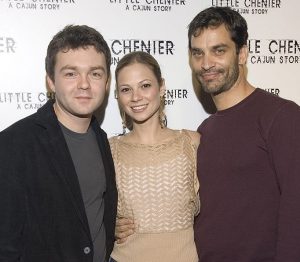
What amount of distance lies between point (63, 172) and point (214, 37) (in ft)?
3.04

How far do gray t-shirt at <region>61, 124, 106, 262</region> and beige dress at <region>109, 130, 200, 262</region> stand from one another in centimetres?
12

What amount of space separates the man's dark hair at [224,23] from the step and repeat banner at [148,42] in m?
0.41

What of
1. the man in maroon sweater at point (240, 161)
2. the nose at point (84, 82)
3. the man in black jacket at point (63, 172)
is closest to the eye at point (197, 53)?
the man in maroon sweater at point (240, 161)

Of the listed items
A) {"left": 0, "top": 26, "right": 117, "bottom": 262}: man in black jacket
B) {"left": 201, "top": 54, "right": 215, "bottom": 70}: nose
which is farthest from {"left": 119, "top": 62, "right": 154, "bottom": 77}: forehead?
{"left": 201, "top": 54, "right": 215, "bottom": 70}: nose

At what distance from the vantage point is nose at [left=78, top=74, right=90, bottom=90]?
1.57 m

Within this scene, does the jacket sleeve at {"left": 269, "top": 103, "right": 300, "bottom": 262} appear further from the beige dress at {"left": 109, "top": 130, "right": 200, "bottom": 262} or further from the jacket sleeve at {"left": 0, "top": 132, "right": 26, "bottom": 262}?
the jacket sleeve at {"left": 0, "top": 132, "right": 26, "bottom": 262}

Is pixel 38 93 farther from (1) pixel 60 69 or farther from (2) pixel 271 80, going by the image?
(2) pixel 271 80

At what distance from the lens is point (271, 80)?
7.83ft

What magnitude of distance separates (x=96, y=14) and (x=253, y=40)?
96 cm

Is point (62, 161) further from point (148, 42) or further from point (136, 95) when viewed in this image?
point (148, 42)

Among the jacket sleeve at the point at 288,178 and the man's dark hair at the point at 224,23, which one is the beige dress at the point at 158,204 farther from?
the man's dark hair at the point at 224,23

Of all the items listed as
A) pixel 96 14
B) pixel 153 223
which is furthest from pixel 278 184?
pixel 96 14

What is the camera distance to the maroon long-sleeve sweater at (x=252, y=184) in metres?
1.52

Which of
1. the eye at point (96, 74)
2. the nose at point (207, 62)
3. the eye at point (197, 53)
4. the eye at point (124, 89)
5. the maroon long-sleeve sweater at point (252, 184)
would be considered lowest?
the maroon long-sleeve sweater at point (252, 184)
